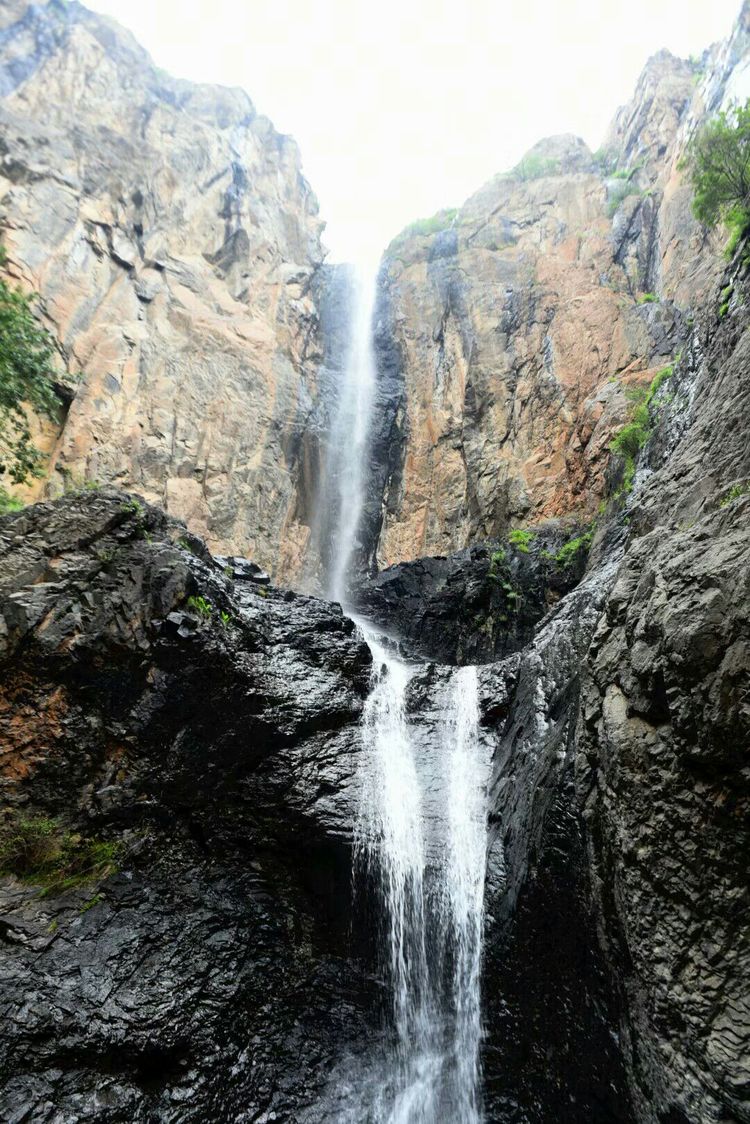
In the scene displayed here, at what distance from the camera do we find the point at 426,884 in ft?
27.8

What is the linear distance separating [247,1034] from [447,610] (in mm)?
10596

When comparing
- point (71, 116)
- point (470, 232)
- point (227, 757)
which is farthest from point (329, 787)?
point (470, 232)

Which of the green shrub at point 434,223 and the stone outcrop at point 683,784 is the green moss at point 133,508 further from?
the green shrub at point 434,223

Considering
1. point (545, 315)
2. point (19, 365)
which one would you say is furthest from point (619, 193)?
point (19, 365)

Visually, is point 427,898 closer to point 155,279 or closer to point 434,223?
point 155,279

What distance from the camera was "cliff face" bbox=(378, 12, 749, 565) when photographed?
19.8 m

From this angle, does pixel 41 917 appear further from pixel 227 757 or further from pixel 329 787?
pixel 329 787

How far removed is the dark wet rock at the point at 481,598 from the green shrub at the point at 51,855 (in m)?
8.90

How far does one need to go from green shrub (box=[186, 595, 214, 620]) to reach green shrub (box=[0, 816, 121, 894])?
11.3 feet

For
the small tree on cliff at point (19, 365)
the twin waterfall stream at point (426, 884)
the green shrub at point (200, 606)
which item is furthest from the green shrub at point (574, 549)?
the small tree on cliff at point (19, 365)

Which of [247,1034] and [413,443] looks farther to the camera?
[413,443]

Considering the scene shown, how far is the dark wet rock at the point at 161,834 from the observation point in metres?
6.67

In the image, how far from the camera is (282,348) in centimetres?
2380

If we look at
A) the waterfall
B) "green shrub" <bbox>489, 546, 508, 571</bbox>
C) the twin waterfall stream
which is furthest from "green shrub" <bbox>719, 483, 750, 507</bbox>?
the waterfall
